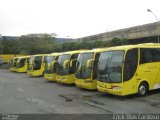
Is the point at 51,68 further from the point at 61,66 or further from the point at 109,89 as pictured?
the point at 109,89

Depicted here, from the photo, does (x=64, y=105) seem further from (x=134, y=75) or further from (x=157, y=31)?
(x=157, y=31)

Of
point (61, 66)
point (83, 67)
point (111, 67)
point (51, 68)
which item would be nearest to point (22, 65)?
point (51, 68)

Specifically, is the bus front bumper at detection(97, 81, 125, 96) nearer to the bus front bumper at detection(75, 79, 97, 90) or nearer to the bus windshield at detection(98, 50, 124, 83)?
the bus windshield at detection(98, 50, 124, 83)

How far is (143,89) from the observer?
51.4 feet

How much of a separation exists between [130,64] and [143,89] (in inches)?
65.9

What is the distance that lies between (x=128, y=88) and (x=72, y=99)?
8.91ft

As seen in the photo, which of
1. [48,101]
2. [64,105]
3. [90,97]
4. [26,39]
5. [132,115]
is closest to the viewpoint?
[132,115]

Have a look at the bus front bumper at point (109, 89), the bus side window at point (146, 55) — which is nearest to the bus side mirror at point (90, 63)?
the bus front bumper at point (109, 89)

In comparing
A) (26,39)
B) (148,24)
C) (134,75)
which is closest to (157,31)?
(148,24)

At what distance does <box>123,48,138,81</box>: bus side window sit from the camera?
48.4 feet

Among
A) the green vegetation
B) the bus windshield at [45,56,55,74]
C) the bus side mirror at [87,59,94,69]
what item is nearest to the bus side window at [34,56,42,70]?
the bus windshield at [45,56,55,74]

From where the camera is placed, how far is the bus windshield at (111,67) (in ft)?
48.6

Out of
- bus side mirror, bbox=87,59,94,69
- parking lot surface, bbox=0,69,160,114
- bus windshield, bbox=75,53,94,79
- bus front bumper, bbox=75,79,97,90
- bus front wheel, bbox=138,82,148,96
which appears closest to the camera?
parking lot surface, bbox=0,69,160,114

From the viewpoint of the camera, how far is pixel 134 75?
49.2 feet
